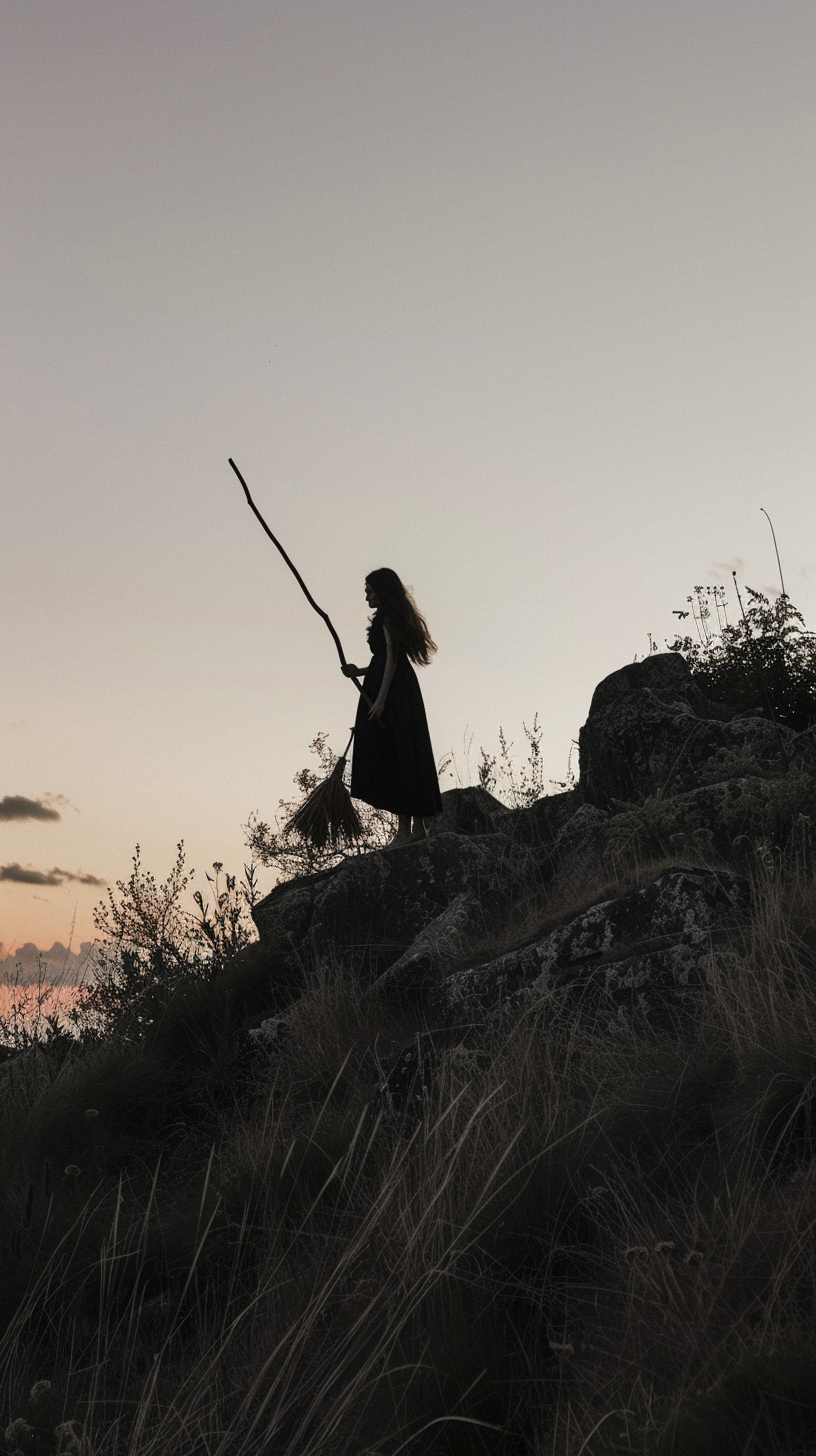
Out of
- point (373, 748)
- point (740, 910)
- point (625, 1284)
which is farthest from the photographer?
point (373, 748)

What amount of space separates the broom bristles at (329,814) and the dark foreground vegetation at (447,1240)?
303cm

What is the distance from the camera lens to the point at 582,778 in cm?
955

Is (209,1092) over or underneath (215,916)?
underneath

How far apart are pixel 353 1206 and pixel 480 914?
10.7ft

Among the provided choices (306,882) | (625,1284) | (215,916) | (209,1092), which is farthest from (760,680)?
(625,1284)

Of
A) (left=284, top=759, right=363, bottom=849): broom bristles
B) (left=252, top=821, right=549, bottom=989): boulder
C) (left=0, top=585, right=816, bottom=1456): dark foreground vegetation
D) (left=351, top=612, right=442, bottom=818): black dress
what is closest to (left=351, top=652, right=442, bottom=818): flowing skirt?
(left=351, top=612, right=442, bottom=818): black dress

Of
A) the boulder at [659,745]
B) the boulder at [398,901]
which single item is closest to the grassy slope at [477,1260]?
the boulder at [398,901]

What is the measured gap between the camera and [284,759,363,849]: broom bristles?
9102 millimetres

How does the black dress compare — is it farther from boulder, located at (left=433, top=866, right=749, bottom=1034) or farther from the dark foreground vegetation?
boulder, located at (left=433, top=866, right=749, bottom=1034)

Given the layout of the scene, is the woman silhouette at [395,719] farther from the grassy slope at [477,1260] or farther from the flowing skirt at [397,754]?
the grassy slope at [477,1260]

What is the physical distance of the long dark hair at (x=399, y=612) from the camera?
9289mm

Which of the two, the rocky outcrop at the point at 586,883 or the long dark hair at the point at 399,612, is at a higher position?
the long dark hair at the point at 399,612

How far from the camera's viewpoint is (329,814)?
9.12 m

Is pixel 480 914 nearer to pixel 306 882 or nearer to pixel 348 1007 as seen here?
pixel 348 1007
